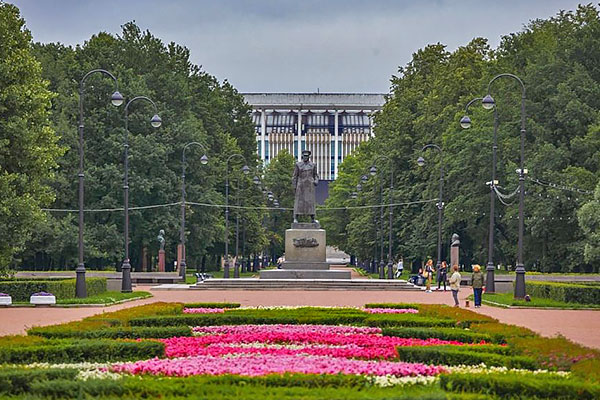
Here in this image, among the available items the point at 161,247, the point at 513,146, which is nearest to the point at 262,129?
the point at 161,247

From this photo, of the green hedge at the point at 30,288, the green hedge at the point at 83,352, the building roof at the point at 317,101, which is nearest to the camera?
the green hedge at the point at 83,352

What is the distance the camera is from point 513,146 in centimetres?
6050

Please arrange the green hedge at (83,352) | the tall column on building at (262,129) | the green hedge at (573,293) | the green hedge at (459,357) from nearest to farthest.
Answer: the green hedge at (459,357) < the green hedge at (83,352) < the green hedge at (573,293) < the tall column on building at (262,129)

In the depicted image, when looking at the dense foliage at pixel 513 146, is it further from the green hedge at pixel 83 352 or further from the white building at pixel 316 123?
the white building at pixel 316 123

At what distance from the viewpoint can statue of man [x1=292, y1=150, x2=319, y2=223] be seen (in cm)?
5259

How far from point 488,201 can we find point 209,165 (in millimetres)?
20595

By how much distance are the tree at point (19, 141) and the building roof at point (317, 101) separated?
134702 mm

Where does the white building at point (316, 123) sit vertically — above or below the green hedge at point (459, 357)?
above

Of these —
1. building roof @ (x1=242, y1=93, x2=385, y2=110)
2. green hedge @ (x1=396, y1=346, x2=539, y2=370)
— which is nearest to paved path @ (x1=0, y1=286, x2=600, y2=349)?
green hedge @ (x1=396, y1=346, x2=539, y2=370)

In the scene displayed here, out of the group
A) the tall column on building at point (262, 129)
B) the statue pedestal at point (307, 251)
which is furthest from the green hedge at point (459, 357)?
the tall column on building at point (262, 129)

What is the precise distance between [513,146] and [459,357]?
1843 inches

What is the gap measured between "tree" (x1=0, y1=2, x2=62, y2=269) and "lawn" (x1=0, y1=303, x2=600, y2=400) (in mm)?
14888

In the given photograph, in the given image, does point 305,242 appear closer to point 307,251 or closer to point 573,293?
point 307,251

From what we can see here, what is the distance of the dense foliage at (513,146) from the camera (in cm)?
5672
